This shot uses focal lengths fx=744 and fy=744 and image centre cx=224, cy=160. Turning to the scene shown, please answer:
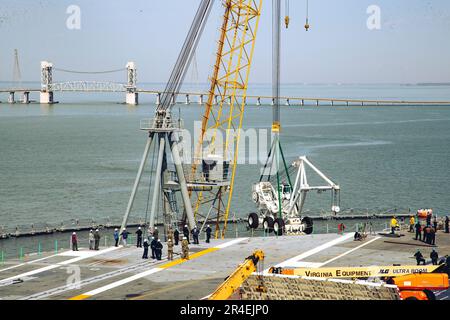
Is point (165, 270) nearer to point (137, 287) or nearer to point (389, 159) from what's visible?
point (137, 287)

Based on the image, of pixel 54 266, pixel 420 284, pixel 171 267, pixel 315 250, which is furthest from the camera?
pixel 315 250

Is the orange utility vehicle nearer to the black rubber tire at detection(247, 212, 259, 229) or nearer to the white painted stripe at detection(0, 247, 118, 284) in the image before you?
the white painted stripe at detection(0, 247, 118, 284)

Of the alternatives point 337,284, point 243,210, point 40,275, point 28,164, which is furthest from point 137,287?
point 28,164

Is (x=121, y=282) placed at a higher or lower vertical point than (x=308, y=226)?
lower

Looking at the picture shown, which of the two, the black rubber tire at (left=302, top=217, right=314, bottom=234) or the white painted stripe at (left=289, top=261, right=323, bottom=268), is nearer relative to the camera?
the white painted stripe at (left=289, top=261, right=323, bottom=268)

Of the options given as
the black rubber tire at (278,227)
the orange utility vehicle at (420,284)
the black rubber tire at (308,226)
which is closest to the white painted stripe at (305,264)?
the orange utility vehicle at (420,284)

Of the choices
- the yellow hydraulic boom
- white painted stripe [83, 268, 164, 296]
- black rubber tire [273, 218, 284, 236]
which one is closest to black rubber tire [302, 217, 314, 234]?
black rubber tire [273, 218, 284, 236]

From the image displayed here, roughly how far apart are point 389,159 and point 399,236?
97.6 meters

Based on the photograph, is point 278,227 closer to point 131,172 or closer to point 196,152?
point 196,152

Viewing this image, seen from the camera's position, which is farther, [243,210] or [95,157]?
[95,157]

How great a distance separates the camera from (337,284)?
28156 millimetres

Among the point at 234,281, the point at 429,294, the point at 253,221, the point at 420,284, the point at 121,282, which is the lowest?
the point at 121,282

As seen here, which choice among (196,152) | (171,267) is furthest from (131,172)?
(171,267)
